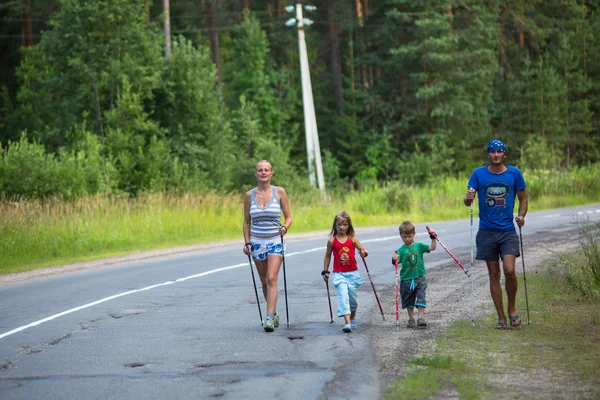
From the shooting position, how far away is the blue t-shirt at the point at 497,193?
11.6 m

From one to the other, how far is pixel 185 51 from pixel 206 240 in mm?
17861

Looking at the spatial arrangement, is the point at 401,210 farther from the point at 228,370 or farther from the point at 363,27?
the point at 363,27

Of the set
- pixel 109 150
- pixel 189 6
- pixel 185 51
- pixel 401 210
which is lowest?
pixel 401 210

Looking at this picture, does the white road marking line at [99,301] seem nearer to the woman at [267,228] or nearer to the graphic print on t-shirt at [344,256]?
the woman at [267,228]

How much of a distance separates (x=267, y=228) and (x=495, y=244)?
8.78ft

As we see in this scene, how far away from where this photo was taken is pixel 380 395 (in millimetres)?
8070

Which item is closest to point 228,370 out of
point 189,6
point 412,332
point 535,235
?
point 412,332

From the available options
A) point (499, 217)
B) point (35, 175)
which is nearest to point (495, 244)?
point (499, 217)

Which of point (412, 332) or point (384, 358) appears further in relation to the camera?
point (412, 332)

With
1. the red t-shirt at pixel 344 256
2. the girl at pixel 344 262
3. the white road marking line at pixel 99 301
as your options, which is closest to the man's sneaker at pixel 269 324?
the girl at pixel 344 262

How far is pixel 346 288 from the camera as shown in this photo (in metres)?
11.7

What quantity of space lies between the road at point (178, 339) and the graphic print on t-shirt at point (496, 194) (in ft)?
6.85

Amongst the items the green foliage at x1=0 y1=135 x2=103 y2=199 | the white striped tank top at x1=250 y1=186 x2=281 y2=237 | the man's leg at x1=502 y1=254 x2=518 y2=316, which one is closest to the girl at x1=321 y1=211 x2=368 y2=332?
the white striped tank top at x1=250 y1=186 x2=281 y2=237

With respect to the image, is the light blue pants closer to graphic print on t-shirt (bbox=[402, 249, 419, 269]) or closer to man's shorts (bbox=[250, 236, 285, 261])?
graphic print on t-shirt (bbox=[402, 249, 419, 269])
